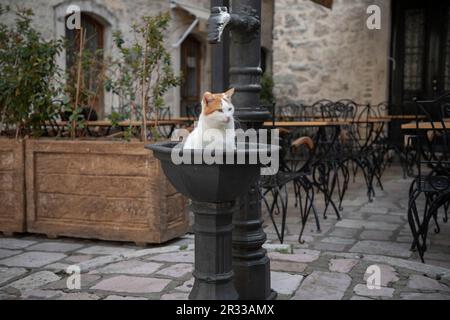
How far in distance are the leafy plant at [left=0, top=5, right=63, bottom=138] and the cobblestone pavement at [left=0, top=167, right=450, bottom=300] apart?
0.85m

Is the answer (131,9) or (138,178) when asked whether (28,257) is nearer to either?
(138,178)

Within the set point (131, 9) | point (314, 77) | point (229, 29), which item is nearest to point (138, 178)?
point (229, 29)

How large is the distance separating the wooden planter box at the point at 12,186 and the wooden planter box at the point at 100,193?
0.05 meters

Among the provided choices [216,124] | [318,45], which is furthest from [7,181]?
[318,45]

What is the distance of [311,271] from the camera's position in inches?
115

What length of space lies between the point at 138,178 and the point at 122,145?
236 mm

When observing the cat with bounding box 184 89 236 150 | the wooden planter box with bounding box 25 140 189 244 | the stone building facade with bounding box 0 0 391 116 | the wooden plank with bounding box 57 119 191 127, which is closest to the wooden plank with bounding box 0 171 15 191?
the wooden planter box with bounding box 25 140 189 244

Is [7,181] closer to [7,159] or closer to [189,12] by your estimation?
[7,159]

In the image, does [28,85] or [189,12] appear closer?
[28,85]

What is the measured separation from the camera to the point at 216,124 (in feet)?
6.48

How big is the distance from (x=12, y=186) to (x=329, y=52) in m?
6.29

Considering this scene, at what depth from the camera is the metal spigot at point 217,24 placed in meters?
2.01

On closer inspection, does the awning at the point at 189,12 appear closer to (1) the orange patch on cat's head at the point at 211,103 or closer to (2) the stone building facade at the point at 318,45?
(2) the stone building facade at the point at 318,45

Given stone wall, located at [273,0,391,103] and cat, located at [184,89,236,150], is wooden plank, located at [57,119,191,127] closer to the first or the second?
cat, located at [184,89,236,150]
